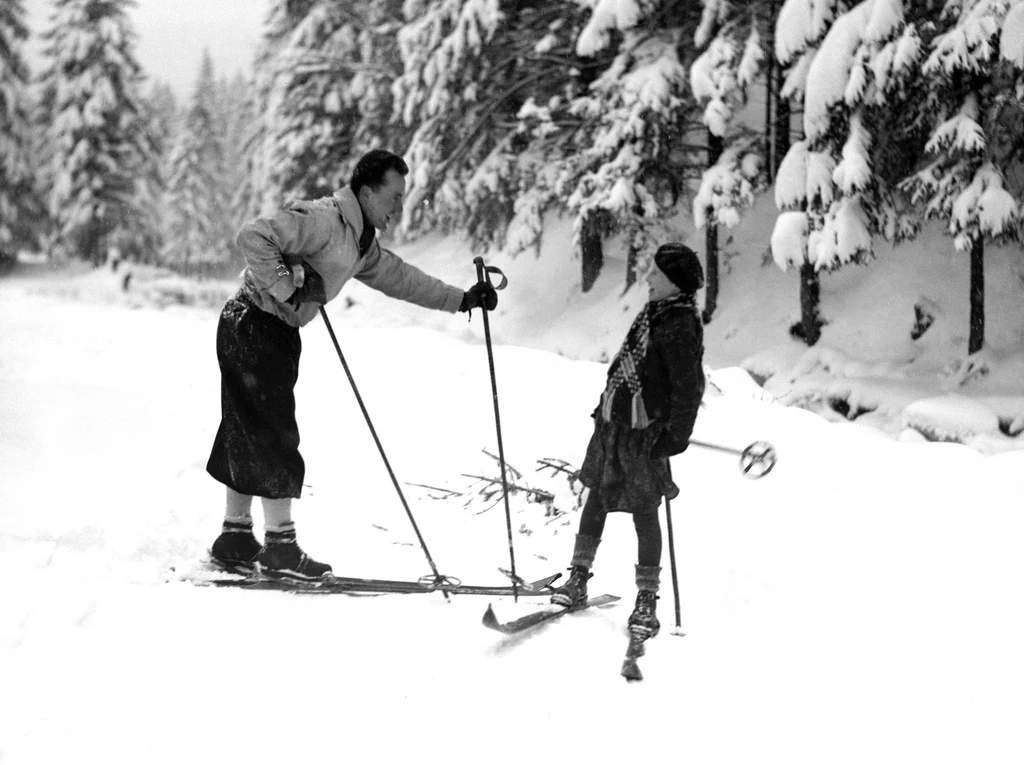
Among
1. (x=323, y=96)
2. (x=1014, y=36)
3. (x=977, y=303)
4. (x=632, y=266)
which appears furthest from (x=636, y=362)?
(x=323, y=96)

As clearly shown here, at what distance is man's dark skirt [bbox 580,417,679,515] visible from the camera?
3766 mm

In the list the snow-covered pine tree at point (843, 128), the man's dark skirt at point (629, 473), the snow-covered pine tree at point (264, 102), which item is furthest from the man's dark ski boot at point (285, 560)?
the snow-covered pine tree at point (264, 102)

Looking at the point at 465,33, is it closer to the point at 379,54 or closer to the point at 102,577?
the point at 379,54

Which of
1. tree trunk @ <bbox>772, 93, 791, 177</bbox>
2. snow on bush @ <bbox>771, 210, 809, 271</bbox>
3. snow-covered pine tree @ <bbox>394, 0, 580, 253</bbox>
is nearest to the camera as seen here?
snow on bush @ <bbox>771, 210, 809, 271</bbox>

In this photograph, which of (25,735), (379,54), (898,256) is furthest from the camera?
(379,54)

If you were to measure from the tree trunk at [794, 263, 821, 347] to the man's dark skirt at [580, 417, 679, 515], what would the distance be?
9.18 meters

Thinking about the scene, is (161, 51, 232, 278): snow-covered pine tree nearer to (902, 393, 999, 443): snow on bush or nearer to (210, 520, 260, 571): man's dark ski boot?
(902, 393, 999, 443): snow on bush

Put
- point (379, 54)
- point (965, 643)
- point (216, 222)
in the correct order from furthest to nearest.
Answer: point (216, 222) < point (379, 54) < point (965, 643)

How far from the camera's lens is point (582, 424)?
23.0 ft

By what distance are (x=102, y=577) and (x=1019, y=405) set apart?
989 centimetres

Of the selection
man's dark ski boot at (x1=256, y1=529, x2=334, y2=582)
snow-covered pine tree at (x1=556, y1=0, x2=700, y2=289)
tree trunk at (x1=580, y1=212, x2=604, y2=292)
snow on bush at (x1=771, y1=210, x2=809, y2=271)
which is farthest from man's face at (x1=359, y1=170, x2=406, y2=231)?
tree trunk at (x1=580, y1=212, x2=604, y2=292)

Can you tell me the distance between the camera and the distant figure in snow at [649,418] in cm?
359

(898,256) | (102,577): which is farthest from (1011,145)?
(102,577)

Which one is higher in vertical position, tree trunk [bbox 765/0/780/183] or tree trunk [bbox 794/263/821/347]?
tree trunk [bbox 765/0/780/183]
